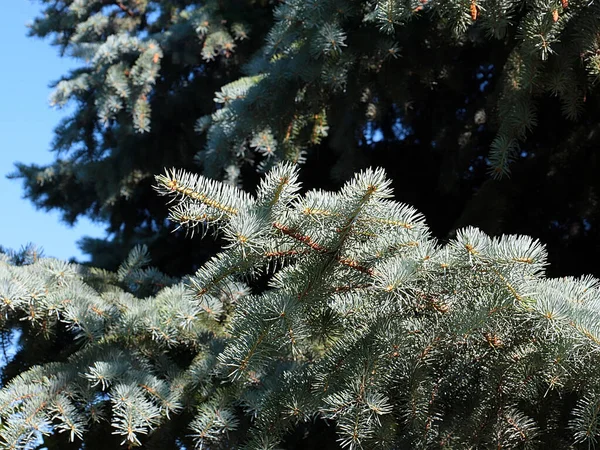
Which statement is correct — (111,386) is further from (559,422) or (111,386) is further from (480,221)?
(480,221)

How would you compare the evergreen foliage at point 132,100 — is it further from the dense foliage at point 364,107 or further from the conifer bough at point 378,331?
the conifer bough at point 378,331

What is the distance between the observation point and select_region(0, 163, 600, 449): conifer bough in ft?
3.91

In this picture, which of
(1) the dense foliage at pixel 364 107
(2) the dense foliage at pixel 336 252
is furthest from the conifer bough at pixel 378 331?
(1) the dense foliage at pixel 364 107

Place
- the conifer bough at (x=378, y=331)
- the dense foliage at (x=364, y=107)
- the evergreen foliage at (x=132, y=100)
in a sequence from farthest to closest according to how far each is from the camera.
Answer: the evergreen foliage at (x=132, y=100), the dense foliage at (x=364, y=107), the conifer bough at (x=378, y=331)

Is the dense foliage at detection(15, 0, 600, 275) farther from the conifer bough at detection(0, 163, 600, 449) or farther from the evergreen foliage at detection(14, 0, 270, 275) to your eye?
the conifer bough at detection(0, 163, 600, 449)

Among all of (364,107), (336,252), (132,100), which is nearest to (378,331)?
(336,252)

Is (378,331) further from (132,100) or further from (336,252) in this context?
(132,100)

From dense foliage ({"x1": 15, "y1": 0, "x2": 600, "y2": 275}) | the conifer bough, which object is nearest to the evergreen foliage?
dense foliage ({"x1": 15, "y1": 0, "x2": 600, "y2": 275})

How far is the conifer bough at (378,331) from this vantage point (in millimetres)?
1192

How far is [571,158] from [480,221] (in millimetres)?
448

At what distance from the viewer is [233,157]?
8.63ft

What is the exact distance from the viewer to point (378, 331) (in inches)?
54.5

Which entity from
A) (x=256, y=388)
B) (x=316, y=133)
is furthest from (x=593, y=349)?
(x=316, y=133)

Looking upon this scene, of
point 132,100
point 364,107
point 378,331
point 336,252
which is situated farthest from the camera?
point 132,100
